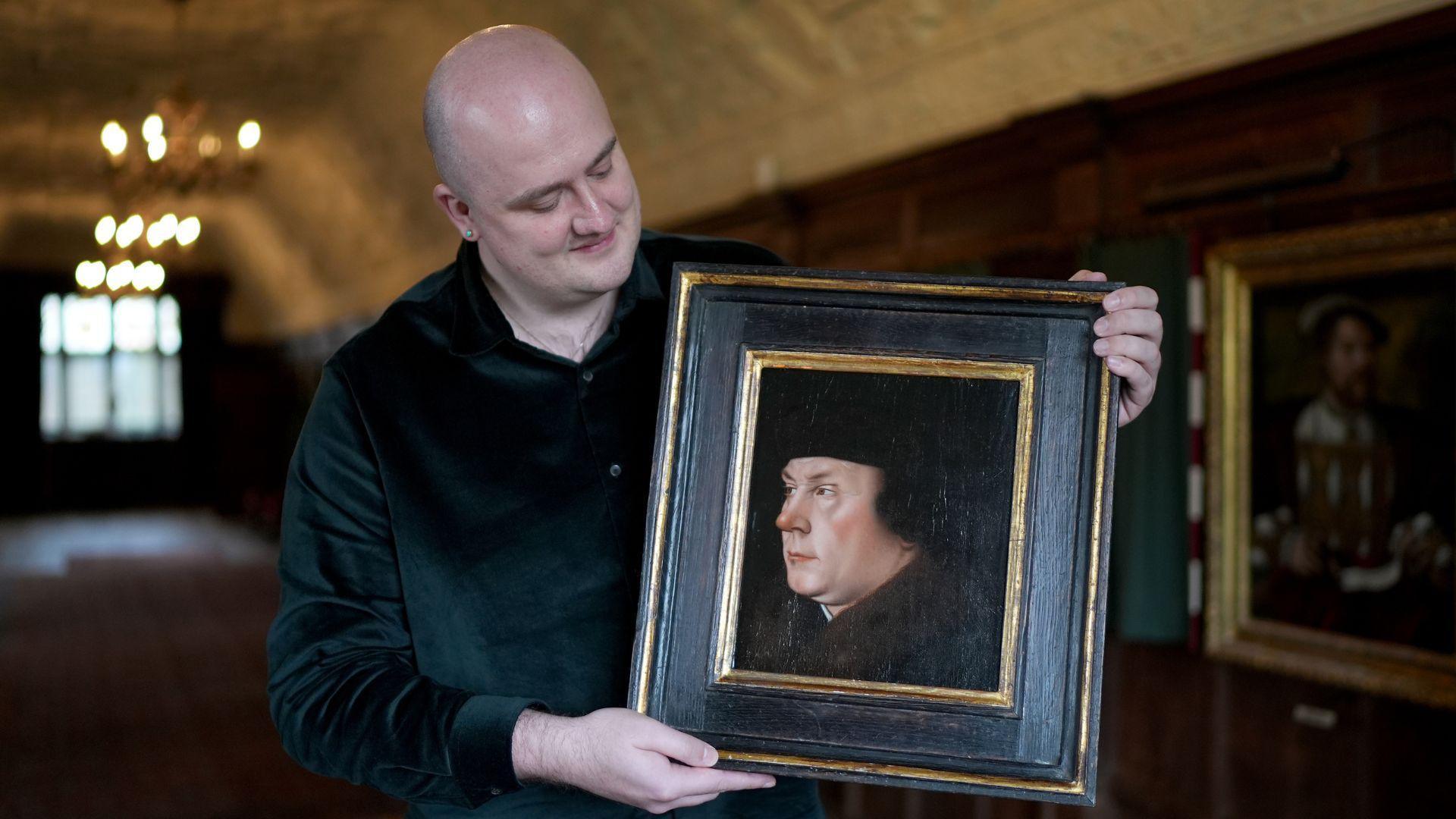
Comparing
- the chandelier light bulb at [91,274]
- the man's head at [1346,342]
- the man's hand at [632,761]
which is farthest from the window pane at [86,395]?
the man's hand at [632,761]

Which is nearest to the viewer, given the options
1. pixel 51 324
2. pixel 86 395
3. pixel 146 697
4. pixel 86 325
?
pixel 146 697

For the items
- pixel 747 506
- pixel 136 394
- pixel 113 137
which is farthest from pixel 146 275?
pixel 136 394

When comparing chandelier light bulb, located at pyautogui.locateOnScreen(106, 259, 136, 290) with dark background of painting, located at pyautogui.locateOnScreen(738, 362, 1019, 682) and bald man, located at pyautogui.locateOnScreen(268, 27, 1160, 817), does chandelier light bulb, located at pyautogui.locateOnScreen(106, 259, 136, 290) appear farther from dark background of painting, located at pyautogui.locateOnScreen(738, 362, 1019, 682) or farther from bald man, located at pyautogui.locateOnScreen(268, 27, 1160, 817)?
dark background of painting, located at pyautogui.locateOnScreen(738, 362, 1019, 682)

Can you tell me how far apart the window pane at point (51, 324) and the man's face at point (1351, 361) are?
28.7 metres

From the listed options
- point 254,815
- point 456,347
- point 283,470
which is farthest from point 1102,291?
point 283,470

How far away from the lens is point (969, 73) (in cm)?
667

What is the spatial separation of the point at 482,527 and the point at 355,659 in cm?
29

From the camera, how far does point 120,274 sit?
15.2m

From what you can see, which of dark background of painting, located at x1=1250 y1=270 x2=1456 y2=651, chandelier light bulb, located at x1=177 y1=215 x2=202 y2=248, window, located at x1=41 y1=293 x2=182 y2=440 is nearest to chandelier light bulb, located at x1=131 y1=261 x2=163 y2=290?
chandelier light bulb, located at x1=177 y1=215 x2=202 y2=248

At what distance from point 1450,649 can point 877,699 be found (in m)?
3.21

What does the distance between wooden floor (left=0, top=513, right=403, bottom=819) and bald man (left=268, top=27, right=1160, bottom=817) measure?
5.96 meters

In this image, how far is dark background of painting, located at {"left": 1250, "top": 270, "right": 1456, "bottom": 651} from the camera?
414 centimetres

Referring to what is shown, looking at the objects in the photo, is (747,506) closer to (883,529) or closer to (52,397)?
(883,529)

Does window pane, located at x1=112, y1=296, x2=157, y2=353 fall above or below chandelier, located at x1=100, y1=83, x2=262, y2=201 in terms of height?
below
